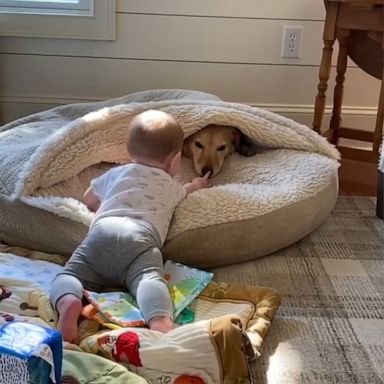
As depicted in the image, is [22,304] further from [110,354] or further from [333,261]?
[333,261]

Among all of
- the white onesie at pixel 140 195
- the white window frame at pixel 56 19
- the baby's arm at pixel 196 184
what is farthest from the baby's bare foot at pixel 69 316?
the white window frame at pixel 56 19

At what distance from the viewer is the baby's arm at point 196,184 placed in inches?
77.3

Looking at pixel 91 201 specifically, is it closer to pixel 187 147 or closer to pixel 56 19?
pixel 187 147

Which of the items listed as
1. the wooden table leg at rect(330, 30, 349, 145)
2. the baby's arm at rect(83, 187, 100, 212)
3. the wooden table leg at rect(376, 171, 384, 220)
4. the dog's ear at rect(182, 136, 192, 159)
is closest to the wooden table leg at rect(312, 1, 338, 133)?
the wooden table leg at rect(330, 30, 349, 145)

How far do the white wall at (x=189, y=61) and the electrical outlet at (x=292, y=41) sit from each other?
2cm

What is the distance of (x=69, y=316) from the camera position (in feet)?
4.57

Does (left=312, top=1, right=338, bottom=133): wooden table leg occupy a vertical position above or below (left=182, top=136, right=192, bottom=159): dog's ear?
above

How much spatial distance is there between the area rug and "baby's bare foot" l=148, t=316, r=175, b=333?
19cm

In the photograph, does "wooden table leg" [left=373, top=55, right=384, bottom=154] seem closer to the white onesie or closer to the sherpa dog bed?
the sherpa dog bed

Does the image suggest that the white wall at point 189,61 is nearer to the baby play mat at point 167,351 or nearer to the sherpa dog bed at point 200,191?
the sherpa dog bed at point 200,191

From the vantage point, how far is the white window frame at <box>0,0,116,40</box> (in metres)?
2.97

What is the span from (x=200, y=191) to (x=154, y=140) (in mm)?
228

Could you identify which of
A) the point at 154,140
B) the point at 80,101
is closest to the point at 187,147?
the point at 154,140

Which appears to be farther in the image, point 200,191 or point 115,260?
point 200,191
